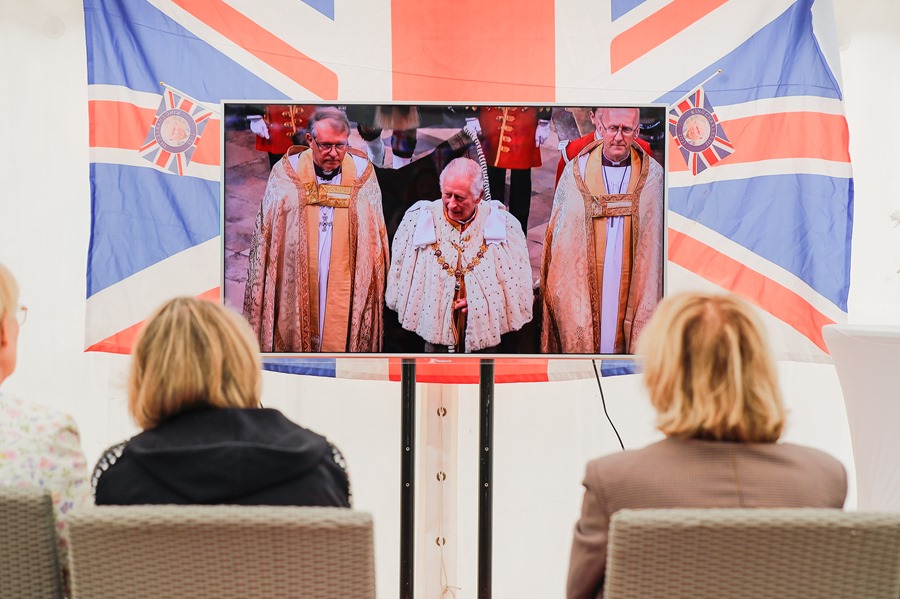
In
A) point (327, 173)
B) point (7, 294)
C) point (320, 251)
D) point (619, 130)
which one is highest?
point (619, 130)

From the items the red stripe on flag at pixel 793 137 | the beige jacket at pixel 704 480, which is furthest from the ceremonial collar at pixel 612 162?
the beige jacket at pixel 704 480

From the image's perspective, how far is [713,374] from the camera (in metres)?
1.43

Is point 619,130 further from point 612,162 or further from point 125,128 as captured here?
point 125,128

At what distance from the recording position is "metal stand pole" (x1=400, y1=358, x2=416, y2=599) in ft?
8.81

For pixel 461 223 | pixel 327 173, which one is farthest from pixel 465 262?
pixel 327 173

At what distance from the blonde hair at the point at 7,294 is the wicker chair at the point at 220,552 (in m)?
0.65

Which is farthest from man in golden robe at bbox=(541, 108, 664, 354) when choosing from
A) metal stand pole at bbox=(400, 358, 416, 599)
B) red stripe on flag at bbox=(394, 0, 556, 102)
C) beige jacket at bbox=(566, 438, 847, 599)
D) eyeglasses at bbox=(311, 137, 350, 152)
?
beige jacket at bbox=(566, 438, 847, 599)

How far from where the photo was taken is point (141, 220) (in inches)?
132

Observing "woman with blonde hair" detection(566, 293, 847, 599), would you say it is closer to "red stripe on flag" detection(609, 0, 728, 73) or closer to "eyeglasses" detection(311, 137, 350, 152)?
"eyeglasses" detection(311, 137, 350, 152)

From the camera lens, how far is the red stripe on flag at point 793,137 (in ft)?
11.2

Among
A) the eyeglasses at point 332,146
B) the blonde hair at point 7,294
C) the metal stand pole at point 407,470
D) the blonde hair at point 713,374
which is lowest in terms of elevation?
the metal stand pole at point 407,470

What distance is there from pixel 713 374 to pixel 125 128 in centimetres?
274

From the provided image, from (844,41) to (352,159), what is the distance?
2273mm

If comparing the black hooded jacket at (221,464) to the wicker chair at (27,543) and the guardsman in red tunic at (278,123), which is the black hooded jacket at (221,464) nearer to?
the wicker chair at (27,543)
